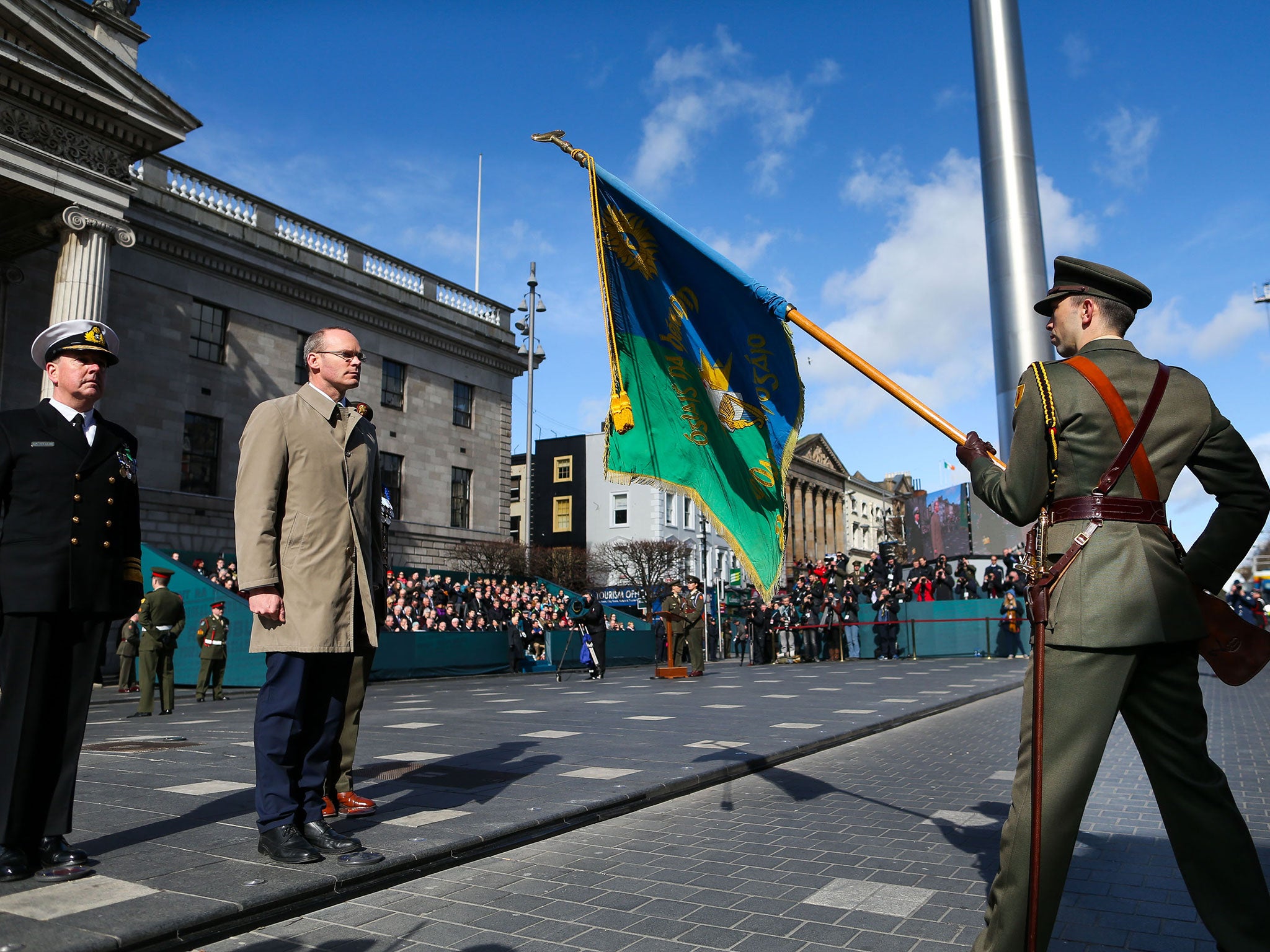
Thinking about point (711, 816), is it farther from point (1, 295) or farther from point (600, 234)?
point (1, 295)

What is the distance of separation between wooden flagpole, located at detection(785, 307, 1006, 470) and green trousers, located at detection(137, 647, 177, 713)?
10.7 metres

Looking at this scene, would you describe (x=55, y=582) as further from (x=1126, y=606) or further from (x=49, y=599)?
(x=1126, y=606)

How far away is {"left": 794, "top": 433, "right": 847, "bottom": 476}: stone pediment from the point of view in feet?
296

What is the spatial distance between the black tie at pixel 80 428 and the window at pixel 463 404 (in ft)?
103

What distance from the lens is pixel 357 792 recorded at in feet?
18.8

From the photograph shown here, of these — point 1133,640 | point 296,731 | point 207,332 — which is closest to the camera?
point 1133,640

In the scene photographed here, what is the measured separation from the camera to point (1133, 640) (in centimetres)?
270

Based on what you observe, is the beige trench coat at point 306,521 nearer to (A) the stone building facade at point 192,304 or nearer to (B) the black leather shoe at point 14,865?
(B) the black leather shoe at point 14,865

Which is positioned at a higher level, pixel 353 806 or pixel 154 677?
pixel 154 677

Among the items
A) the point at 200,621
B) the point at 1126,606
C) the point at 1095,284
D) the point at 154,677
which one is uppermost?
the point at 1095,284

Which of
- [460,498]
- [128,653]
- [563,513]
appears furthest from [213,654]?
[563,513]

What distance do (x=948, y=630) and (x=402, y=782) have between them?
24.5 meters

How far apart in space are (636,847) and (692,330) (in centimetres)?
297

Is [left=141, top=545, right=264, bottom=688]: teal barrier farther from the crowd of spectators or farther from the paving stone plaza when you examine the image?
the paving stone plaza
